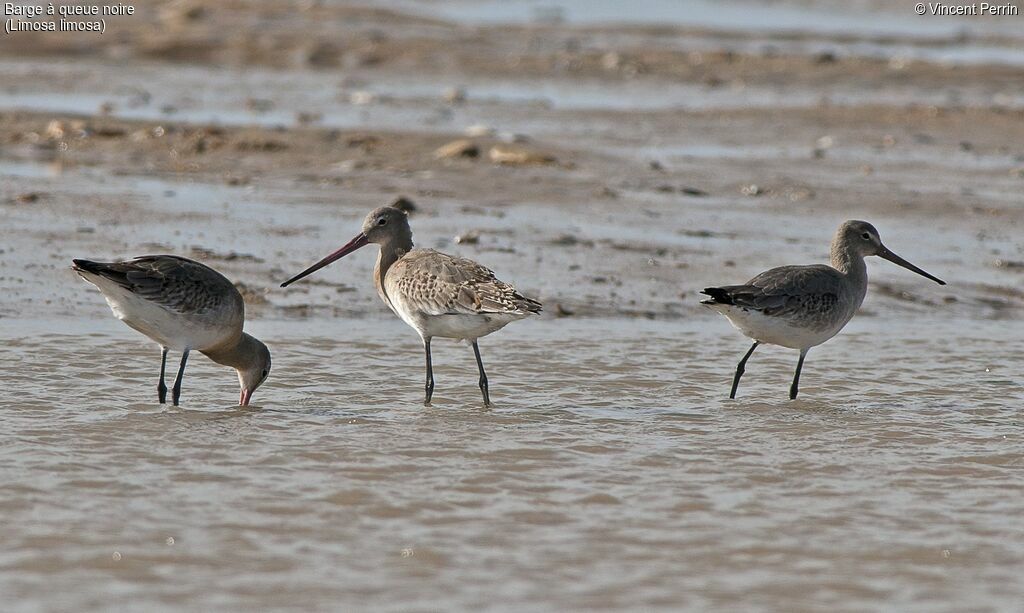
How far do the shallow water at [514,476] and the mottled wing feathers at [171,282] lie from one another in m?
0.50

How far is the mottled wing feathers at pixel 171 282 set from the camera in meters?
6.93

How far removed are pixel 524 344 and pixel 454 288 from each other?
1.43 m

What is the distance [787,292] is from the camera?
7.43m

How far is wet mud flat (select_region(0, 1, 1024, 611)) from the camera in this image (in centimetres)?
499

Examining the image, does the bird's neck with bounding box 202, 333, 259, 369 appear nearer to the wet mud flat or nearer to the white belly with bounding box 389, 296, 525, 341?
the wet mud flat

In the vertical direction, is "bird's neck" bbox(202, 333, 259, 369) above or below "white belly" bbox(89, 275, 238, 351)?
below

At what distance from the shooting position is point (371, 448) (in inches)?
248

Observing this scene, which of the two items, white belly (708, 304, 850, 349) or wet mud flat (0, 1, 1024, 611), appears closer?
wet mud flat (0, 1, 1024, 611)

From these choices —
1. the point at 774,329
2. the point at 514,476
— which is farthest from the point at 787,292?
the point at 514,476

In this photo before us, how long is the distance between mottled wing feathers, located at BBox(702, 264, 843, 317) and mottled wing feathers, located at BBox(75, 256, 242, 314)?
241 centimetres

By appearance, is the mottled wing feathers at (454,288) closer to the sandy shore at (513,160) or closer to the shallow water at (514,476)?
the shallow water at (514,476)

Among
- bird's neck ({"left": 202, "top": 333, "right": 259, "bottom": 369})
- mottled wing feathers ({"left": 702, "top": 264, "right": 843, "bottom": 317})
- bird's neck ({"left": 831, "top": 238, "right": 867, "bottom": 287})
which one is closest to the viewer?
bird's neck ({"left": 202, "top": 333, "right": 259, "bottom": 369})

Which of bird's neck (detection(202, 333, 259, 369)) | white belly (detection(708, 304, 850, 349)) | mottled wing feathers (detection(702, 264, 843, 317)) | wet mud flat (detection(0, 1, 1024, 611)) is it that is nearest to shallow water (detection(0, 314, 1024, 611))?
wet mud flat (detection(0, 1, 1024, 611))

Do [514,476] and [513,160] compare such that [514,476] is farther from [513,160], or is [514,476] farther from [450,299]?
[513,160]
